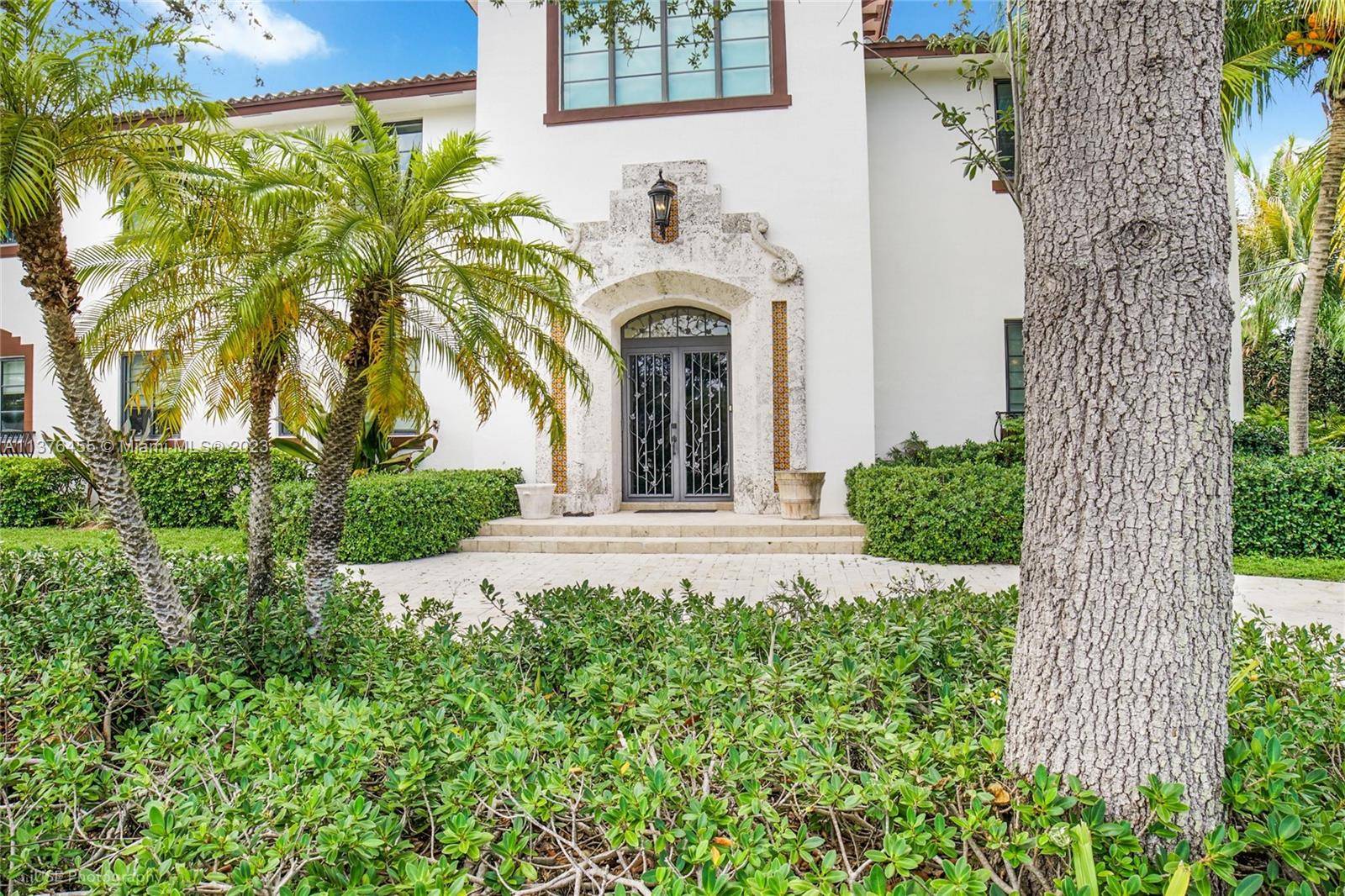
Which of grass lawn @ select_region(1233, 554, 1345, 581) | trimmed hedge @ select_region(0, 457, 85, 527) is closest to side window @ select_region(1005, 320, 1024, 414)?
grass lawn @ select_region(1233, 554, 1345, 581)

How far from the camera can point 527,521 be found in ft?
35.5

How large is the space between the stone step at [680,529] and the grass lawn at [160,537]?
3533 millimetres

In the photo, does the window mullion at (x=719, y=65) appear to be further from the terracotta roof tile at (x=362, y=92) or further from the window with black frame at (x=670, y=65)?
the terracotta roof tile at (x=362, y=92)

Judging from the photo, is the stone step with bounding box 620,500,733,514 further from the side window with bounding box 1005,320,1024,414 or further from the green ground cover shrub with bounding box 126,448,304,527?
the green ground cover shrub with bounding box 126,448,304,527

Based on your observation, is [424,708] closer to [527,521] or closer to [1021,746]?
[1021,746]

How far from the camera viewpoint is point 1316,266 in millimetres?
9875

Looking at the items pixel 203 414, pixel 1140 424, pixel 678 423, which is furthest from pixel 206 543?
pixel 1140 424

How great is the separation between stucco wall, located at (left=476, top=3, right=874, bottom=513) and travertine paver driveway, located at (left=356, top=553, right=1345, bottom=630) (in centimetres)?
260

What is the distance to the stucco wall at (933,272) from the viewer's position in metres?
11.8

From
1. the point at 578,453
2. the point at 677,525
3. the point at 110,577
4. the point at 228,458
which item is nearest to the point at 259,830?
the point at 110,577

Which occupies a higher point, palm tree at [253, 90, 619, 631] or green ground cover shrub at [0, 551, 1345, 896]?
palm tree at [253, 90, 619, 631]

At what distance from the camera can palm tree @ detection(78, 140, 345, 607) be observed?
13.5 ft

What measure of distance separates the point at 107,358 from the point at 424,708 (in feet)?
13.6

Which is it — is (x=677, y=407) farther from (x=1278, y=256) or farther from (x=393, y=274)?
(x=1278, y=256)
